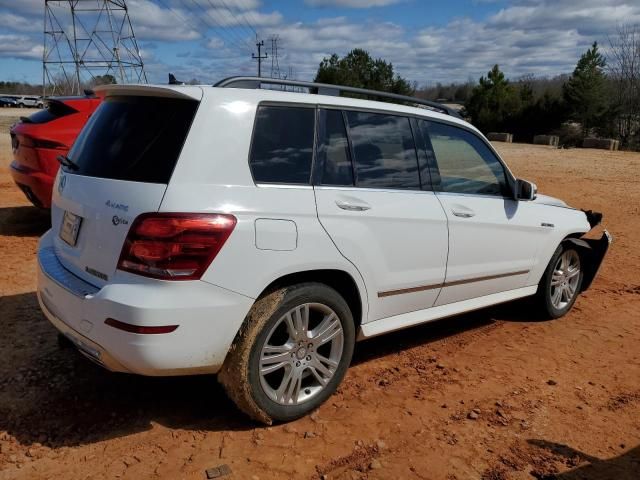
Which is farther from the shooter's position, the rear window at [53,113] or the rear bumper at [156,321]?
the rear window at [53,113]

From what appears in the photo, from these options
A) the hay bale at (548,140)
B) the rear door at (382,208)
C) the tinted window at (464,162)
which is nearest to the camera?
the rear door at (382,208)

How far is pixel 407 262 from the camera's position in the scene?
373cm

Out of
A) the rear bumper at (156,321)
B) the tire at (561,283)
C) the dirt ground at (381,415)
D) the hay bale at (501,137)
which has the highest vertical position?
the hay bale at (501,137)

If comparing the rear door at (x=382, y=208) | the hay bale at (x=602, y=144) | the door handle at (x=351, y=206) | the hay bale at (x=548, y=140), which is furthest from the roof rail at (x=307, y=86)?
the hay bale at (x=548, y=140)

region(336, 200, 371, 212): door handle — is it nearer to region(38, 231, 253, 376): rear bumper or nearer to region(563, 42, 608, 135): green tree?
region(38, 231, 253, 376): rear bumper

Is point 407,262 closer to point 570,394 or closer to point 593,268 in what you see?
point 570,394

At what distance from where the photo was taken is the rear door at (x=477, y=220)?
408cm

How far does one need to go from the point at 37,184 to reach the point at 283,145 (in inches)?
189

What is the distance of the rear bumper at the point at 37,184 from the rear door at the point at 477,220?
4.82m

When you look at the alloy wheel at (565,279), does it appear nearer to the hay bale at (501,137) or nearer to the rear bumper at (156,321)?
the rear bumper at (156,321)

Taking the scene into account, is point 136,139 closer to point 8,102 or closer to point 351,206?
point 351,206

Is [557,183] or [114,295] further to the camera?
[557,183]

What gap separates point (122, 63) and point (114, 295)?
38.4m

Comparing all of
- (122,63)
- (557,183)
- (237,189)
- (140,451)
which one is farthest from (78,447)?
(122,63)
